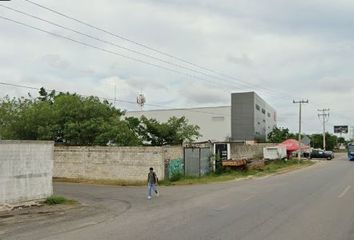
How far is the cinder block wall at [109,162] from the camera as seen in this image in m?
35.8

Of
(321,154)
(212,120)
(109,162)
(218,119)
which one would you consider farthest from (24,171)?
(212,120)

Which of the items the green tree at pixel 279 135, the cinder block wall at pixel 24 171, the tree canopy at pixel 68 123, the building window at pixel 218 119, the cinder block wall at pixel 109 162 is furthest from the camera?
the green tree at pixel 279 135

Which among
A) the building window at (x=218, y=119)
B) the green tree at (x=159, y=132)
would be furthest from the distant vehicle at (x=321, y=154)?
the green tree at (x=159, y=132)

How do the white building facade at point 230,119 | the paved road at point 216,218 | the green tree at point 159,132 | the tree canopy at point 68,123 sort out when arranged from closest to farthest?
the paved road at point 216,218
the tree canopy at point 68,123
the green tree at point 159,132
the white building facade at point 230,119

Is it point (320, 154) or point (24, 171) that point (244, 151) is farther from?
point (24, 171)

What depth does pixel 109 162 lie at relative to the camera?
37.5 metres

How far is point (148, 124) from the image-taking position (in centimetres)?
5284

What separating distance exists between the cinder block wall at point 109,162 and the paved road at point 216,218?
11.4m

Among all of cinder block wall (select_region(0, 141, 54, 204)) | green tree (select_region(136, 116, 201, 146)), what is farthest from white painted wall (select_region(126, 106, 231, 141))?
cinder block wall (select_region(0, 141, 54, 204))

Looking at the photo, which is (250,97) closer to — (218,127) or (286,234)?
(218,127)

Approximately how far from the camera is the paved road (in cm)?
1253

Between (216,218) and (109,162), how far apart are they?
2275 centimetres

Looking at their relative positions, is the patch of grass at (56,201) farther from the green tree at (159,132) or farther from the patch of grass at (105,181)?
the green tree at (159,132)

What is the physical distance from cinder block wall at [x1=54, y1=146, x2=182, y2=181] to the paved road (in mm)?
11436
